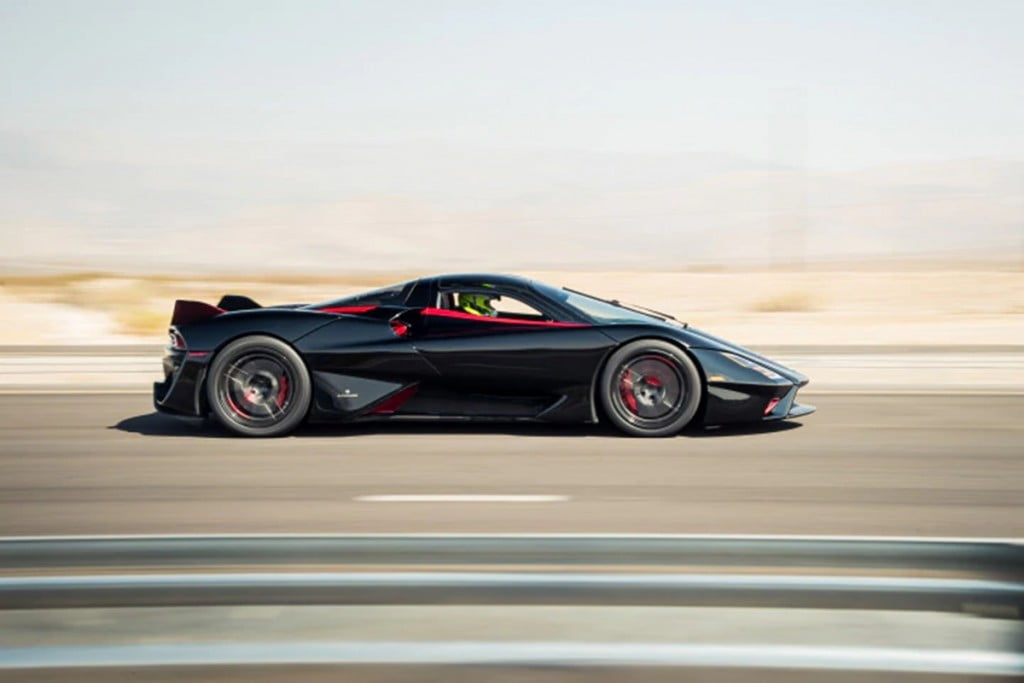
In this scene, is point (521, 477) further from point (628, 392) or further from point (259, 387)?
point (259, 387)

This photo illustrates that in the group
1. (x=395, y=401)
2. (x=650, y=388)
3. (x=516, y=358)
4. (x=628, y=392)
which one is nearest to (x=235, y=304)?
(x=395, y=401)

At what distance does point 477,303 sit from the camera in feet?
28.2

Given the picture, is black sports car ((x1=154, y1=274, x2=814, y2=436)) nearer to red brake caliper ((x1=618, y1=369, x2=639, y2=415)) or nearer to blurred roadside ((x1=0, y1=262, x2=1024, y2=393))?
red brake caliper ((x1=618, y1=369, x2=639, y2=415))

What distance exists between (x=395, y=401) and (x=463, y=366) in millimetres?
515

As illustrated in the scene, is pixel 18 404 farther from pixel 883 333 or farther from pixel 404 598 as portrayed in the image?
pixel 883 333

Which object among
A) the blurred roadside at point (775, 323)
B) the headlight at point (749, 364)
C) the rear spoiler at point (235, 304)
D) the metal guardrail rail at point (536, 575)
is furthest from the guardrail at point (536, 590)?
the blurred roadside at point (775, 323)

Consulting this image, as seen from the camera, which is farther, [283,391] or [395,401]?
[283,391]

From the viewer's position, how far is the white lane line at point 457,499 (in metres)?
6.32

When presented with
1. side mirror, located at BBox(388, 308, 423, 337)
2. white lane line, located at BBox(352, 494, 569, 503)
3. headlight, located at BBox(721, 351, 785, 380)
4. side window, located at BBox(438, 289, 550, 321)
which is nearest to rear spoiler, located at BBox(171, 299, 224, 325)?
side mirror, located at BBox(388, 308, 423, 337)

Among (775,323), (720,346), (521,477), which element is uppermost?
(775,323)

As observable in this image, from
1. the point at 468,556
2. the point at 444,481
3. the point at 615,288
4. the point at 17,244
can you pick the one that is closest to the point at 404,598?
the point at 468,556

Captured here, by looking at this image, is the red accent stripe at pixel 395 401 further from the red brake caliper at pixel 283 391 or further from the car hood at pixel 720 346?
the car hood at pixel 720 346

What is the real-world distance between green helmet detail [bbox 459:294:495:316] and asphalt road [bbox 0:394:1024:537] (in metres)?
0.84

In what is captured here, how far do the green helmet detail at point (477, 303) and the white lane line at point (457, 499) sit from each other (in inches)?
92.0
